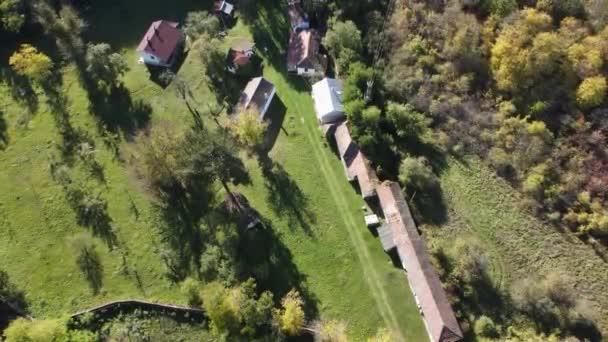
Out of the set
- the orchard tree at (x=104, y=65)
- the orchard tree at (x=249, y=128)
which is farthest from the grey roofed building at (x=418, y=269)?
the orchard tree at (x=104, y=65)

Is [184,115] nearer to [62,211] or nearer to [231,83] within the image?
[231,83]

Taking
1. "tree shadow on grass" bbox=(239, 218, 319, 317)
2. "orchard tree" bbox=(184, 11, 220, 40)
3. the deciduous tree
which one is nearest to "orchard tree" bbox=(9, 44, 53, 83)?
the deciduous tree

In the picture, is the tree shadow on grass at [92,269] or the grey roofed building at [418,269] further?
the tree shadow on grass at [92,269]

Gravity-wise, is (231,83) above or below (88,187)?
above

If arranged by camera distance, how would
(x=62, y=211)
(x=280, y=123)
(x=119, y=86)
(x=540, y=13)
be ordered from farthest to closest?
(x=119, y=86)
(x=280, y=123)
(x=62, y=211)
(x=540, y=13)

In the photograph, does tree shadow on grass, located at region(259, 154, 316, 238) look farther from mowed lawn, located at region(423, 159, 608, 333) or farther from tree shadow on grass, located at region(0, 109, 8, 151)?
tree shadow on grass, located at region(0, 109, 8, 151)

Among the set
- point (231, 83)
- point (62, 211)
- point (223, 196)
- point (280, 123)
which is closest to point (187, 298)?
point (223, 196)

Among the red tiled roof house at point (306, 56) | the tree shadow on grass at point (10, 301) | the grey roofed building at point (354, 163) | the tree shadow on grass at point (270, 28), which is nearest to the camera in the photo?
the tree shadow on grass at point (10, 301)

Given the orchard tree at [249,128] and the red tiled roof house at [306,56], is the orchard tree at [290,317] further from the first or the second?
the red tiled roof house at [306,56]
